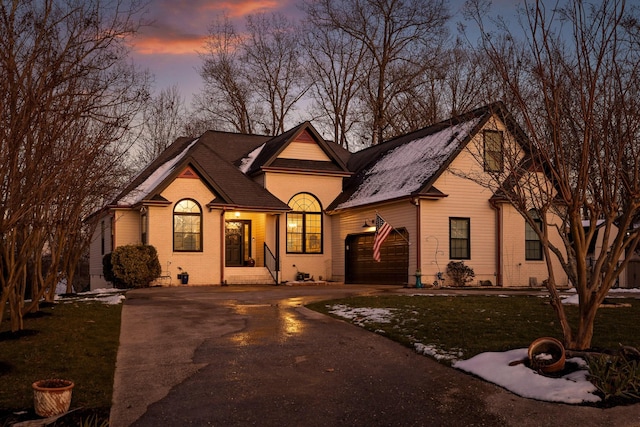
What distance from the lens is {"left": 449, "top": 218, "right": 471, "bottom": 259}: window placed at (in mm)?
23438

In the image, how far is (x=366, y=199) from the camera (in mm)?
25406

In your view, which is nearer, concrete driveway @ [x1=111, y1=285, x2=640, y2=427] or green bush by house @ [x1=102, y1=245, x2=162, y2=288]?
concrete driveway @ [x1=111, y1=285, x2=640, y2=427]

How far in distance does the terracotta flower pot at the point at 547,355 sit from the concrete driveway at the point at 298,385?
0.70m

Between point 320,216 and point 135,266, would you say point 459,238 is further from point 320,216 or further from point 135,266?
point 135,266

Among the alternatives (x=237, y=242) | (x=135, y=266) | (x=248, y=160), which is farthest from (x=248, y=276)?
(x=248, y=160)

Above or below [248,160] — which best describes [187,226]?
below

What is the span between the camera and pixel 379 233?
899 inches

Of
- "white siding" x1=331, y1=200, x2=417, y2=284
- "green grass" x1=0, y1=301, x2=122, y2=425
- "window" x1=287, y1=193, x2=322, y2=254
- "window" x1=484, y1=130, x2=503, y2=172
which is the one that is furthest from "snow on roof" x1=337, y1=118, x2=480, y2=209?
"green grass" x1=0, y1=301, x2=122, y2=425

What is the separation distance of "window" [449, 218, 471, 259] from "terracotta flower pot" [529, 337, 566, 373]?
15.5 metres

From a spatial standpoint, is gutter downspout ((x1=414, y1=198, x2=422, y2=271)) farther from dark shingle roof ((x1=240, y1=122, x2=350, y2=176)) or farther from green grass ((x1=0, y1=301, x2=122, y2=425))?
green grass ((x1=0, y1=301, x2=122, y2=425))

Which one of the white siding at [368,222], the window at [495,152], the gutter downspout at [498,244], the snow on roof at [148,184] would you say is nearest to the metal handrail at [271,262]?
the white siding at [368,222]

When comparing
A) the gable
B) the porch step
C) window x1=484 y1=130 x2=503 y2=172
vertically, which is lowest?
the porch step

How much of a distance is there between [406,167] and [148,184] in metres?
10.7

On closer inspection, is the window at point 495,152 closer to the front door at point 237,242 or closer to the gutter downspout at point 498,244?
the gutter downspout at point 498,244
